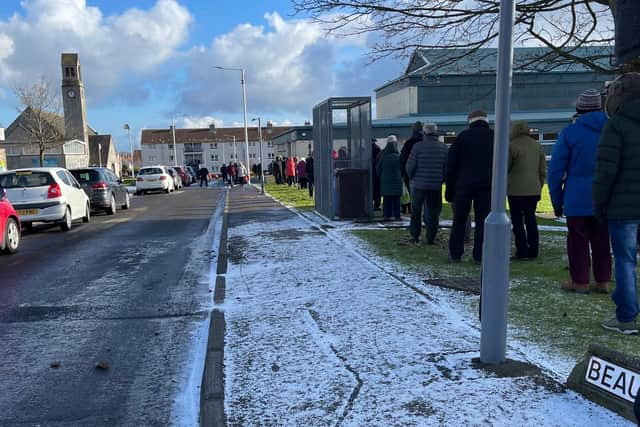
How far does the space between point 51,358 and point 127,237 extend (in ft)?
26.1

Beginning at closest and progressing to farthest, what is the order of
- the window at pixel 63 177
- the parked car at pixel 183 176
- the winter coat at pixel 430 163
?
the winter coat at pixel 430 163 → the window at pixel 63 177 → the parked car at pixel 183 176

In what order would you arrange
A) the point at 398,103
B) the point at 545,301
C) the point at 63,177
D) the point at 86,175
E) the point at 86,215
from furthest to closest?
the point at 398,103 → the point at 86,175 → the point at 86,215 → the point at 63,177 → the point at 545,301

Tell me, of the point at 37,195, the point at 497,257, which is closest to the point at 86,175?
the point at 37,195

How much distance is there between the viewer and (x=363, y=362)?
4.18 metres

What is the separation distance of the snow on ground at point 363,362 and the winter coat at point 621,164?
1398mm

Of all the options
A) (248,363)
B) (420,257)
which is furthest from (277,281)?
(248,363)

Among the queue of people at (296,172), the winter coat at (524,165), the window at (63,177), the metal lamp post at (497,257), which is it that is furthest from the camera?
the queue of people at (296,172)

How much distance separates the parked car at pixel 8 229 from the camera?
10.3 metres

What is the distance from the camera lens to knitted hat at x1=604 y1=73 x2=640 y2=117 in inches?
165

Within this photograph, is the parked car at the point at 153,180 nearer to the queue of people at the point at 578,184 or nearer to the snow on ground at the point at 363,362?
the queue of people at the point at 578,184

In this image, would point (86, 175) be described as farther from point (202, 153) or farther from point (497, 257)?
point (202, 153)

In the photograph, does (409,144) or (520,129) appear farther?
(409,144)

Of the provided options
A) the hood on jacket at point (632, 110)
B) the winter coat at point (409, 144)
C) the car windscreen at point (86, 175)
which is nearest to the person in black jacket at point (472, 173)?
the winter coat at point (409, 144)

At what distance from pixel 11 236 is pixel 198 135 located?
123 meters
